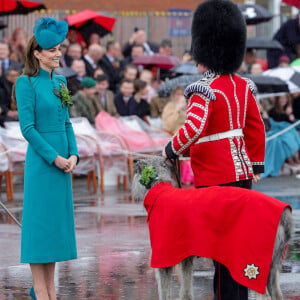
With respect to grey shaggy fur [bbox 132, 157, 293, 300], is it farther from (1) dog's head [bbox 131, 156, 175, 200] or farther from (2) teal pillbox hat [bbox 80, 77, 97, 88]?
(2) teal pillbox hat [bbox 80, 77, 97, 88]

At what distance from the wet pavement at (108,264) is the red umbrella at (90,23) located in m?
7.98

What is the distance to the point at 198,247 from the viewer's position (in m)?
6.34

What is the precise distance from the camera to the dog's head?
6.57m

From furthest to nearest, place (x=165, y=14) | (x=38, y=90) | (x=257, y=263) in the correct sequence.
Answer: (x=165, y=14) < (x=38, y=90) < (x=257, y=263)

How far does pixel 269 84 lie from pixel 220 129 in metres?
10.9

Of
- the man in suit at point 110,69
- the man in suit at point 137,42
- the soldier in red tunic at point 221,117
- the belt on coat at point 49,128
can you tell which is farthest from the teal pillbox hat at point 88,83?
the belt on coat at point 49,128

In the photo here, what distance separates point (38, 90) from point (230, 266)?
183 cm

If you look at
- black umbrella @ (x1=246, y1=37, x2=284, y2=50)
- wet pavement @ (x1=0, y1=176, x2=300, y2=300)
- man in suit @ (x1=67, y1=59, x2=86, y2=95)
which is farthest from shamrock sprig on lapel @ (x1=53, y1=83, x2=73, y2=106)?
black umbrella @ (x1=246, y1=37, x2=284, y2=50)

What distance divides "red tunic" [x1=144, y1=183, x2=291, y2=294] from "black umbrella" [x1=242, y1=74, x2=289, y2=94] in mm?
10961

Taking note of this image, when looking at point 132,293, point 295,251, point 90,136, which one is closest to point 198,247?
point 132,293

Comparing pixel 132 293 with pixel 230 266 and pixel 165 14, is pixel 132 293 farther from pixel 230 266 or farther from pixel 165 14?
pixel 165 14

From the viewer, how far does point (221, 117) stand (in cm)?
650

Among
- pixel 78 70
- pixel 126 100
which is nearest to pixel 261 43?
pixel 126 100

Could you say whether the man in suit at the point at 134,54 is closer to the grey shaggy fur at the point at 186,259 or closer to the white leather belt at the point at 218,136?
the grey shaggy fur at the point at 186,259
